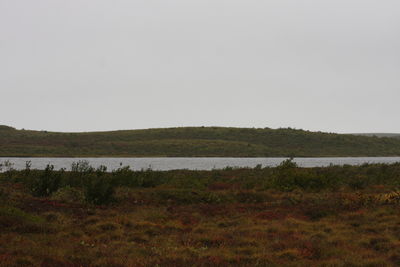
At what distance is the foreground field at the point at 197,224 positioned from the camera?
39.1 ft

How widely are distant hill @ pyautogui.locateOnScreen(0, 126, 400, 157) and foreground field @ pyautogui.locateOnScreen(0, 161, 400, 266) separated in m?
66.0

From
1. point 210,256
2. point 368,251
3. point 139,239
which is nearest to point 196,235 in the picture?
point 139,239

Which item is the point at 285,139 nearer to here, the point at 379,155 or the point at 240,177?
the point at 379,155

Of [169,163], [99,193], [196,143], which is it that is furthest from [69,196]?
[196,143]

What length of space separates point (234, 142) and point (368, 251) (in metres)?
91.0

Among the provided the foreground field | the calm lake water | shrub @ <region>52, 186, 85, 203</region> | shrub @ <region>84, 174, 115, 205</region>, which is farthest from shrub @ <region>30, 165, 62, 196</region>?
the calm lake water

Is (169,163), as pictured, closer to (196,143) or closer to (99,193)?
(196,143)

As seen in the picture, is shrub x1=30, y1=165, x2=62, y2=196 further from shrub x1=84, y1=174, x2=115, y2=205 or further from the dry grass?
shrub x1=84, y1=174, x2=115, y2=205

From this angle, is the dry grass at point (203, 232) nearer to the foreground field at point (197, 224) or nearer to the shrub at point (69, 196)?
the foreground field at point (197, 224)

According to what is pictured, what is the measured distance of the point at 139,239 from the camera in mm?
14523

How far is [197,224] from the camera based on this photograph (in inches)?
671

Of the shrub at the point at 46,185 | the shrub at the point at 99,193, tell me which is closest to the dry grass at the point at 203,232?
the shrub at the point at 99,193

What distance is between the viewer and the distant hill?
9412 cm

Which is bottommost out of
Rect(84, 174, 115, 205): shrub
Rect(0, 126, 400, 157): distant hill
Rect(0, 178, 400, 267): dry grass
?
Rect(0, 178, 400, 267): dry grass
